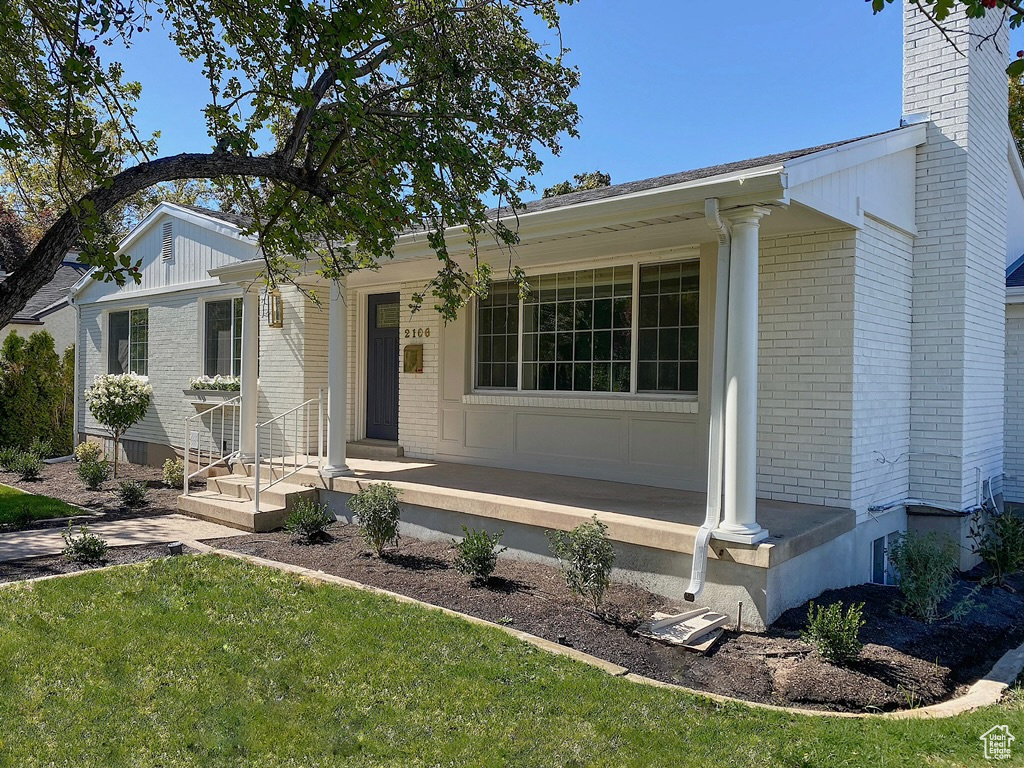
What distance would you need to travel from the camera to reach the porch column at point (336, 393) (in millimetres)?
8211

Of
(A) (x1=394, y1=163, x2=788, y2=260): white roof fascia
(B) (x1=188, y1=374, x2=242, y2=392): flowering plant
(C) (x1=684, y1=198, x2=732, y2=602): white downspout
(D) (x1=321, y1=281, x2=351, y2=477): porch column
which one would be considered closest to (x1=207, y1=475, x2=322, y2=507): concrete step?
(D) (x1=321, y1=281, x2=351, y2=477): porch column

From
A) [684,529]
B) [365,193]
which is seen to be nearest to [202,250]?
[365,193]

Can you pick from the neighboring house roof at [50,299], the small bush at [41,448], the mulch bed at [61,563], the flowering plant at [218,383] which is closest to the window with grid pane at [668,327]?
the mulch bed at [61,563]

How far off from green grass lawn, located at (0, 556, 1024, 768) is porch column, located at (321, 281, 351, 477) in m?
3.40

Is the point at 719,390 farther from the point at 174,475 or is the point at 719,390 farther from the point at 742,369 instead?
the point at 174,475

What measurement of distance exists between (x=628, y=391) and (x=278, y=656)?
15.6ft

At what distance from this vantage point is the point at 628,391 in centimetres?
788

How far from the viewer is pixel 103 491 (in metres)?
10.5

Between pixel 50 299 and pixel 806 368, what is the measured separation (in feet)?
66.1

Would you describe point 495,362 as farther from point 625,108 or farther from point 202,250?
point 202,250

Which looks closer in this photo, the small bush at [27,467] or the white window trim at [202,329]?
the small bush at [27,467]

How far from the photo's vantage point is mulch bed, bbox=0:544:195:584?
6048 millimetres

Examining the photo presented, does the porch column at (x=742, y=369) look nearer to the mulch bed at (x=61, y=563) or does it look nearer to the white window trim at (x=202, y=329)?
the mulch bed at (x=61, y=563)

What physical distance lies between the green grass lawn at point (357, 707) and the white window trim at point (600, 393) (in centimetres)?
368
